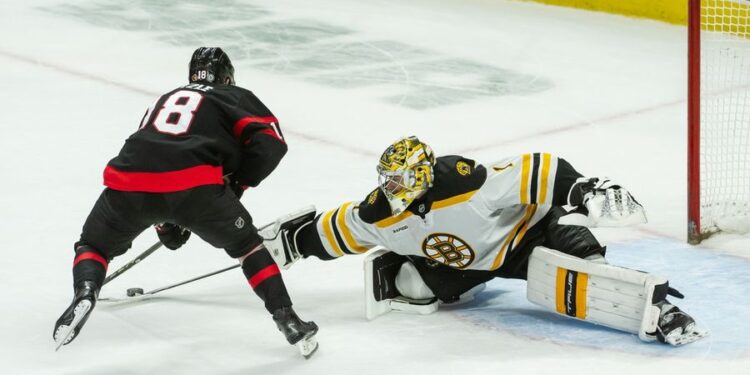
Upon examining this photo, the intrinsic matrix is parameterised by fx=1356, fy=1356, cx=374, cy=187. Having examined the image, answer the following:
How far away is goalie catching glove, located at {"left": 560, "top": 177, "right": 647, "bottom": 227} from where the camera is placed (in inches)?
148

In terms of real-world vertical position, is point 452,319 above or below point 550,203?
below

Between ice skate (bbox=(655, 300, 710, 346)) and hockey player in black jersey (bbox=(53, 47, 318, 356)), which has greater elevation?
hockey player in black jersey (bbox=(53, 47, 318, 356))

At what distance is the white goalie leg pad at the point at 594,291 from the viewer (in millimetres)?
3809

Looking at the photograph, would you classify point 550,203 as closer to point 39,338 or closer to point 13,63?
point 39,338

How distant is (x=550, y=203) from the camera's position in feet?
12.9

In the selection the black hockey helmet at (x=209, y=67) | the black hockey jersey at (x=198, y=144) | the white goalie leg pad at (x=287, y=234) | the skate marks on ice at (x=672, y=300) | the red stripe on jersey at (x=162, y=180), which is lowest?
the skate marks on ice at (x=672, y=300)

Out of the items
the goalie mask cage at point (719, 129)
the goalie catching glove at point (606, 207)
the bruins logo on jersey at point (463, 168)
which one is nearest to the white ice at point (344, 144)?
the goalie mask cage at point (719, 129)

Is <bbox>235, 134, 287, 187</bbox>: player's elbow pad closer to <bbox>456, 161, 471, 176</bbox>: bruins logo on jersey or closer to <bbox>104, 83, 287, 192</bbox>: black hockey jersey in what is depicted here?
<bbox>104, 83, 287, 192</bbox>: black hockey jersey

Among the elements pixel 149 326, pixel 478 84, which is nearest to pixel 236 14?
pixel 478 84

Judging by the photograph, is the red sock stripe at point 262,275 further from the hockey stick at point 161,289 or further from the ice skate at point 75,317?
the hockey stick at point 161,289

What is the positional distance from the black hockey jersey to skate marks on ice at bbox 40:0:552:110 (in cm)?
286

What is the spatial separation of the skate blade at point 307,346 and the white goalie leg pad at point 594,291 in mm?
695

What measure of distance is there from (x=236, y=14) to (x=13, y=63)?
1.63 metres

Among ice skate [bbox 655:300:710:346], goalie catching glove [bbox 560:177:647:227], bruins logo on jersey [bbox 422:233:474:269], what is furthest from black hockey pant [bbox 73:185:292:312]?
ice skate [bbox 655:300:710:346]
